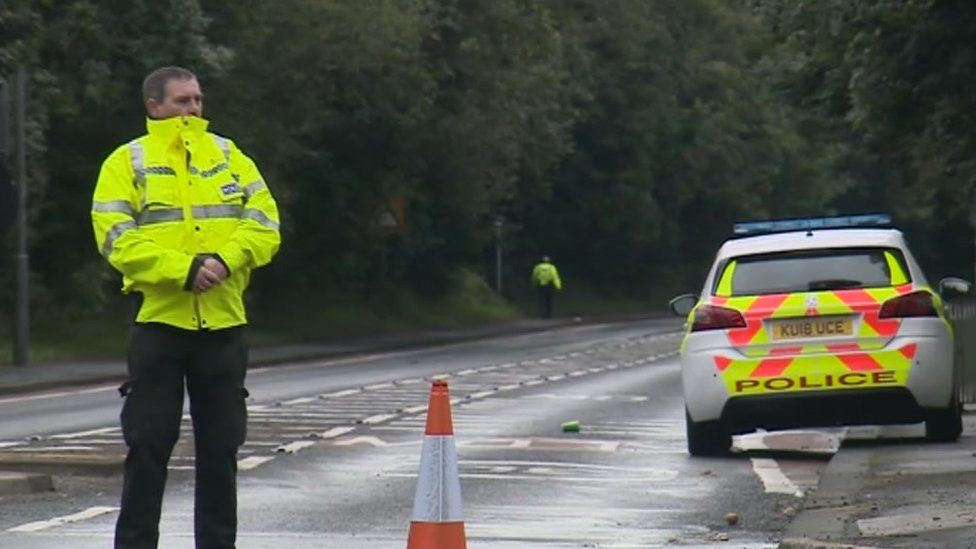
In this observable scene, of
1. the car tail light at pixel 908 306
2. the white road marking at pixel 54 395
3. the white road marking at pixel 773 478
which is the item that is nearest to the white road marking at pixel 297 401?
the white road marking at pixel 54 395

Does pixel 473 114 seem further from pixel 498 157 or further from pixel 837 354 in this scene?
pixel 837 354

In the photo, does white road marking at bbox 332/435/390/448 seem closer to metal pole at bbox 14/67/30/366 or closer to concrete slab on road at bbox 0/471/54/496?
concrete slab on road at bbox 0/471/54/496

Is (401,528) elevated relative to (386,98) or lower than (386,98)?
lower

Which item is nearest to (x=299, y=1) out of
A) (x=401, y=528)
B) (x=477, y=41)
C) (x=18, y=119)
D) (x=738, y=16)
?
(x=477, y=41)

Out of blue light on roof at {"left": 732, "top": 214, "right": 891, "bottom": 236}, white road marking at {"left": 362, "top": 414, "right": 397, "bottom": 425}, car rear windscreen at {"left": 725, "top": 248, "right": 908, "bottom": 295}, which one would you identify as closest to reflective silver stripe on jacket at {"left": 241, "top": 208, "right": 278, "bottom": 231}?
car rear windscreen at {"left": 725, "top": 248, "right": 908, "bottom": 295}

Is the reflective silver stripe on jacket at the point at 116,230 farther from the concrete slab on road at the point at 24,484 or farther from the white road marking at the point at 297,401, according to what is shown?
the white road marking at the point at 297,401

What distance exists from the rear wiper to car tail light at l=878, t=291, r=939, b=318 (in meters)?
0.27

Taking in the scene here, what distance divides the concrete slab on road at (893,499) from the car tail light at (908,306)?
0.93 m

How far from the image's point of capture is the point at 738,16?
83250mm

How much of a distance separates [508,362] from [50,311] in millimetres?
8064

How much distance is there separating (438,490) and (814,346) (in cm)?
788

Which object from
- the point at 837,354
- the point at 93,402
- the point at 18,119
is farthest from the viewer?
the point at 18,119

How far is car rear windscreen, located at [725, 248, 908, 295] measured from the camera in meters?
17.1

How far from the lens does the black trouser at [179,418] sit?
822 centimetres
